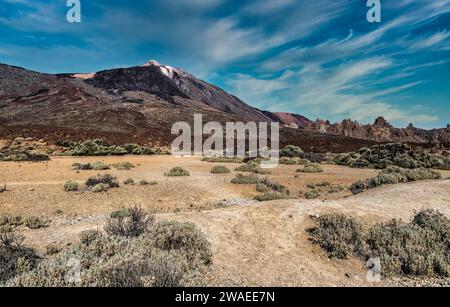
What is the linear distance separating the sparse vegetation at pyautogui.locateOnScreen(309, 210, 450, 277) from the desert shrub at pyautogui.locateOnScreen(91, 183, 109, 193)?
10.3m

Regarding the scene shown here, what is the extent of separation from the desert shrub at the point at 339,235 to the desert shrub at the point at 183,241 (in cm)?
261

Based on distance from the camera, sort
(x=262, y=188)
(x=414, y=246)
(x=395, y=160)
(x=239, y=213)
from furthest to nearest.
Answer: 1. (x=395, y=160)
2. (x=262, y=188)
3. (x=239, y=213)
4. (x=414, y=246)

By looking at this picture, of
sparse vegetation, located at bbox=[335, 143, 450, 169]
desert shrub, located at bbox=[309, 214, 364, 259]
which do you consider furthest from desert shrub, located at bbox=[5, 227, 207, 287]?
sparse vegetation, located at bbox=[335, 143, 450, 169]

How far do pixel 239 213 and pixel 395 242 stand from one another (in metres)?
4.04

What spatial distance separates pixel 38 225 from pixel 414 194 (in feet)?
39.4

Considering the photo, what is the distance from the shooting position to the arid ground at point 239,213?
6.57 metres

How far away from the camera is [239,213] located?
9750mm

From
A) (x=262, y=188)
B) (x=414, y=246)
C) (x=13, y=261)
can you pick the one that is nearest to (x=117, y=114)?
(x=262, y=188)

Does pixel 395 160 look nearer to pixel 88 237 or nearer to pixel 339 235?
pixel 339 235

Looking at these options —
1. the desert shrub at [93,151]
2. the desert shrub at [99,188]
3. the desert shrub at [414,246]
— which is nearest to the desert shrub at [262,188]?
the desert shrub at [99,188]

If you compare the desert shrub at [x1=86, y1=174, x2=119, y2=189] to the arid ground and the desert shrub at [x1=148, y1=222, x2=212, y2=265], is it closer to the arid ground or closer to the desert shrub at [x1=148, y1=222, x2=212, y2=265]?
the arid ground

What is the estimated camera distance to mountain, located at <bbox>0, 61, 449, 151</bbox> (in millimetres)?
53625

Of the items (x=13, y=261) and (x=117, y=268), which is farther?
(x=13, y=261)

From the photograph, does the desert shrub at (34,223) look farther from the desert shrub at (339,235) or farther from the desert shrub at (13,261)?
the desert shrub at (339,235)
